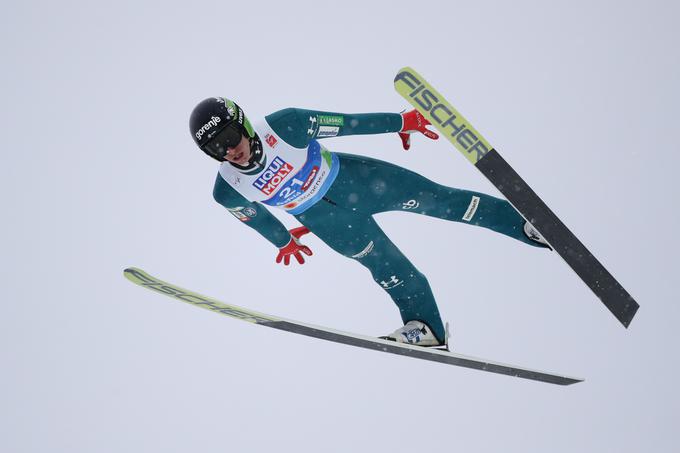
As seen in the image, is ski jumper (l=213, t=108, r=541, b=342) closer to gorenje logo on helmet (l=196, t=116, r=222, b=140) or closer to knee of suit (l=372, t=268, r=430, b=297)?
knee of suit (l=372, t=268, r=430, b=297)

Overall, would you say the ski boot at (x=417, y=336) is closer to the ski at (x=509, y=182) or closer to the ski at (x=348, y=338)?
the ski at (x=348, y=338)

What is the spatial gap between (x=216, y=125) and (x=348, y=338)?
1525mm

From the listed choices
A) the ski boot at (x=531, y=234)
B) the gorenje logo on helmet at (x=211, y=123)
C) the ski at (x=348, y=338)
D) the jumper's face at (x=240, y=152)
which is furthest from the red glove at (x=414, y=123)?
the ski at (x=348, y=338)

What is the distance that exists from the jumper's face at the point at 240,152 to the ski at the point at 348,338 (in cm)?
109

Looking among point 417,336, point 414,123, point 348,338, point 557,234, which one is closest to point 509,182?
point 557,234

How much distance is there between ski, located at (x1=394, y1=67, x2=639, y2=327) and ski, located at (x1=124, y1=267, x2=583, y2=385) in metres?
0.86

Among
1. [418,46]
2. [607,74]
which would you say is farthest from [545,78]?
[418,46]

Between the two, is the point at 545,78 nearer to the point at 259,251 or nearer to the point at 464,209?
the point at 464,209

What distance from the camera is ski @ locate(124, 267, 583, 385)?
3.40 metres

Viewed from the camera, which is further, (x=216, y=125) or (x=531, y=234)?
(x=531, y=234)

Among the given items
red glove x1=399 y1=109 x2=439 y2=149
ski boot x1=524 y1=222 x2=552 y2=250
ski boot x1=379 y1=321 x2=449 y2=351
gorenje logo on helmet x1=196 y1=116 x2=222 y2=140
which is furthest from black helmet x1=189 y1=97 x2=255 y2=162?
ski boot x1=524 y1=222 x2=552 y2=250

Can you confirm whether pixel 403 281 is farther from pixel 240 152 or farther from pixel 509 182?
pixel 240 152

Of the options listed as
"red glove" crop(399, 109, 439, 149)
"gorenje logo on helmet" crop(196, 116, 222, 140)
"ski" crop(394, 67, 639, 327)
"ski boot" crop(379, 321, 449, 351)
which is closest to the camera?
"ski" crop(394, 67, 639, 327)

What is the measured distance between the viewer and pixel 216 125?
2781 mm
